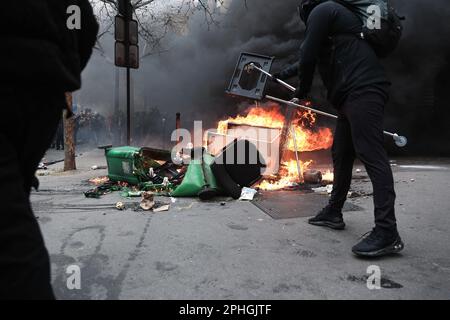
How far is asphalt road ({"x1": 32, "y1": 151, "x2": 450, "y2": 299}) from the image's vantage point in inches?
71.1

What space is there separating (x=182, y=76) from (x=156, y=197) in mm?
8882

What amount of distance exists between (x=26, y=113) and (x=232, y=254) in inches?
60.7

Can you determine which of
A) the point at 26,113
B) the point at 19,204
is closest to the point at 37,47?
the point at 26,113

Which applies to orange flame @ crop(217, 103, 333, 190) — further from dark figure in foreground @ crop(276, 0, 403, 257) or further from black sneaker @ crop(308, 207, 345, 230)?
dark figure in foreground @ crop(276, 0, 403, 257)

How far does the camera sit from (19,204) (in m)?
0.97

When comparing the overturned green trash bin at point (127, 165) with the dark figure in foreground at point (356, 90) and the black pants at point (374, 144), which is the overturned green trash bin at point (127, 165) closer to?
the dark figure in foreground at point (356, 90)

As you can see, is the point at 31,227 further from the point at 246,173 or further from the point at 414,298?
the point at 246,173

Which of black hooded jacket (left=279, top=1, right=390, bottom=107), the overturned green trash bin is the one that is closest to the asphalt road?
black hooded jacket (left=279, top=1, right=390, bottom=107)

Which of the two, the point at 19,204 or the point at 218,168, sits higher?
the point at 19,204

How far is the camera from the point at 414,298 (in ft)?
5.64

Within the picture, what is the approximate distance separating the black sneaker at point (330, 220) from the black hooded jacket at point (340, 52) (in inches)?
33.2

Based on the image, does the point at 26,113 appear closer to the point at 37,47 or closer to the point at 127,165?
the point at 37,47

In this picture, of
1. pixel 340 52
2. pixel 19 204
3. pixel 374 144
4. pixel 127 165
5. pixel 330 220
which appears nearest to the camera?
pixel 19 204

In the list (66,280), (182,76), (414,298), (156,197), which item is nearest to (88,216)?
(156,197)
